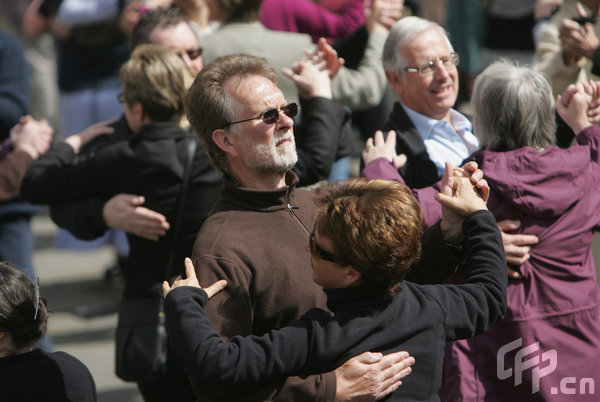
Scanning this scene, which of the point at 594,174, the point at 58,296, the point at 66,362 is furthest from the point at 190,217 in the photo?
the point at 58,296

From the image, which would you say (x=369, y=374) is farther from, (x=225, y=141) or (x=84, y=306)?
(x=84, y=306)

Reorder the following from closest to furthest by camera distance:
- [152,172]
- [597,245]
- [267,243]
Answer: [267,243] < [152,172] < [597,245]

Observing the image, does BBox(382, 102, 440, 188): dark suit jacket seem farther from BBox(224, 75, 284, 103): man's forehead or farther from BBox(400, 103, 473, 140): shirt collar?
BBox(224, 75, 284, 103): man's forehead

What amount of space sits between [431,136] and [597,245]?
86 cm

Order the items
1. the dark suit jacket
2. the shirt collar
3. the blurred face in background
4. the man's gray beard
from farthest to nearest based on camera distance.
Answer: the blurred face in background
the shirt collar
the dark suit jacket
the man's gray beard

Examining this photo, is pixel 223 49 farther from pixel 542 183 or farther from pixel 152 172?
pixel 542 183

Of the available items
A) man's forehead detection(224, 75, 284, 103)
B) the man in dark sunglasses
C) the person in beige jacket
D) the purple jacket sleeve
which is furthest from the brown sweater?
the purple jacket sleeve

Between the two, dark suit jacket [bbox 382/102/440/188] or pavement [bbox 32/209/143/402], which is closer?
dark suit jacket [bbox 382/102/440/188]

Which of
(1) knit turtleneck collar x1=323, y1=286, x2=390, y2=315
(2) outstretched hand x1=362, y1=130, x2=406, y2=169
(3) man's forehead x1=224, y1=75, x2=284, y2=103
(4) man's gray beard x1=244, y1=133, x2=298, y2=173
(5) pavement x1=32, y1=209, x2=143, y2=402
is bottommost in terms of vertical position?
(5) pavement x1=32, y1=209, x2=143, y2=402

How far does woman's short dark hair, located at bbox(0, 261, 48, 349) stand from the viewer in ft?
8.62

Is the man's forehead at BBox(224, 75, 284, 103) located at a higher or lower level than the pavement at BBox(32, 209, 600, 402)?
higher

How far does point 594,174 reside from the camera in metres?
3.06

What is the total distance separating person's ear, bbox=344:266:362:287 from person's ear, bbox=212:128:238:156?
Result: 0.66 m

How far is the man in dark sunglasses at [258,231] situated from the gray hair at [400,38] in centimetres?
91
